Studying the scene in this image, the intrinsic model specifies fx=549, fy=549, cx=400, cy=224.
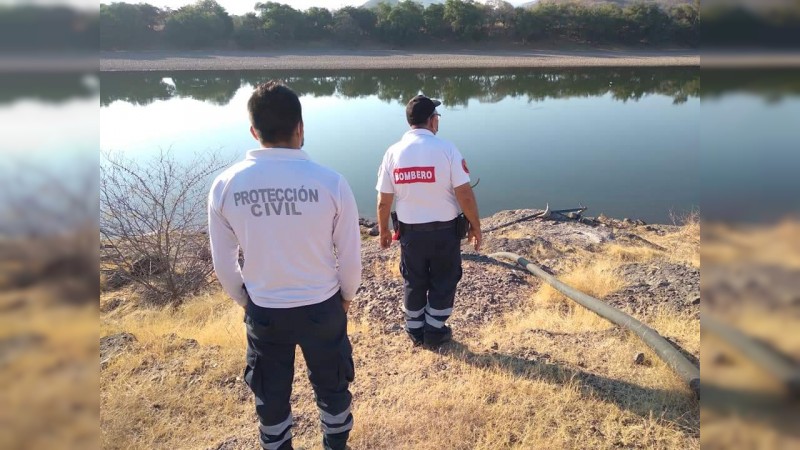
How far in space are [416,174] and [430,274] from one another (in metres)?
0.80

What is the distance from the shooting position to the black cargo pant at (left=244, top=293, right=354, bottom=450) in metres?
2.49

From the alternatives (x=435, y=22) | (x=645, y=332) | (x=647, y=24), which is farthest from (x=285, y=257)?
(x=647, y=24)

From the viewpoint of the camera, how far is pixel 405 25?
54656mm

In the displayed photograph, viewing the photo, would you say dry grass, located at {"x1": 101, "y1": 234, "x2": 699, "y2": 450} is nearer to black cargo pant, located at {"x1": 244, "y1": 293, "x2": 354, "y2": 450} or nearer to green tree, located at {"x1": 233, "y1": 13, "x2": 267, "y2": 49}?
black cargo pant, located at {"x1": 244, "y1": 293, "x2": 354, "y2": 450}

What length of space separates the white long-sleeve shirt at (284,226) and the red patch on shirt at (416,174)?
1.30 metres

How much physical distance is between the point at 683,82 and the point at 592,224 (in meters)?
31.7

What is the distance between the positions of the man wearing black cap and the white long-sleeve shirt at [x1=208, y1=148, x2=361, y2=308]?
1.32 metres

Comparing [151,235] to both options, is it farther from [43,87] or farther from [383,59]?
[383,59]

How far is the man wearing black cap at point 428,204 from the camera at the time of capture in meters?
3.74

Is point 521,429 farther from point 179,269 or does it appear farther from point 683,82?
point 683,82

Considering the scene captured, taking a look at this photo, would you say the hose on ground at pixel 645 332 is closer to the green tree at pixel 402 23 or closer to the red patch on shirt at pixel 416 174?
the red patch on shirt at pixel 416 174

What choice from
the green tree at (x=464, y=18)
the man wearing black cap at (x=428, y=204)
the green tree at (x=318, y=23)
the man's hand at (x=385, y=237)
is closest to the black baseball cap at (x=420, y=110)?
the man wearing black cap at (x=428, y=204)

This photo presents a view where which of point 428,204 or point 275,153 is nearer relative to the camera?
point 275,153

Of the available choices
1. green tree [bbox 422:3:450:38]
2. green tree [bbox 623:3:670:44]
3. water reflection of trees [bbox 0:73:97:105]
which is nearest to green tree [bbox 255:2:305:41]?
green tree [bbox 422:3:450:38]
